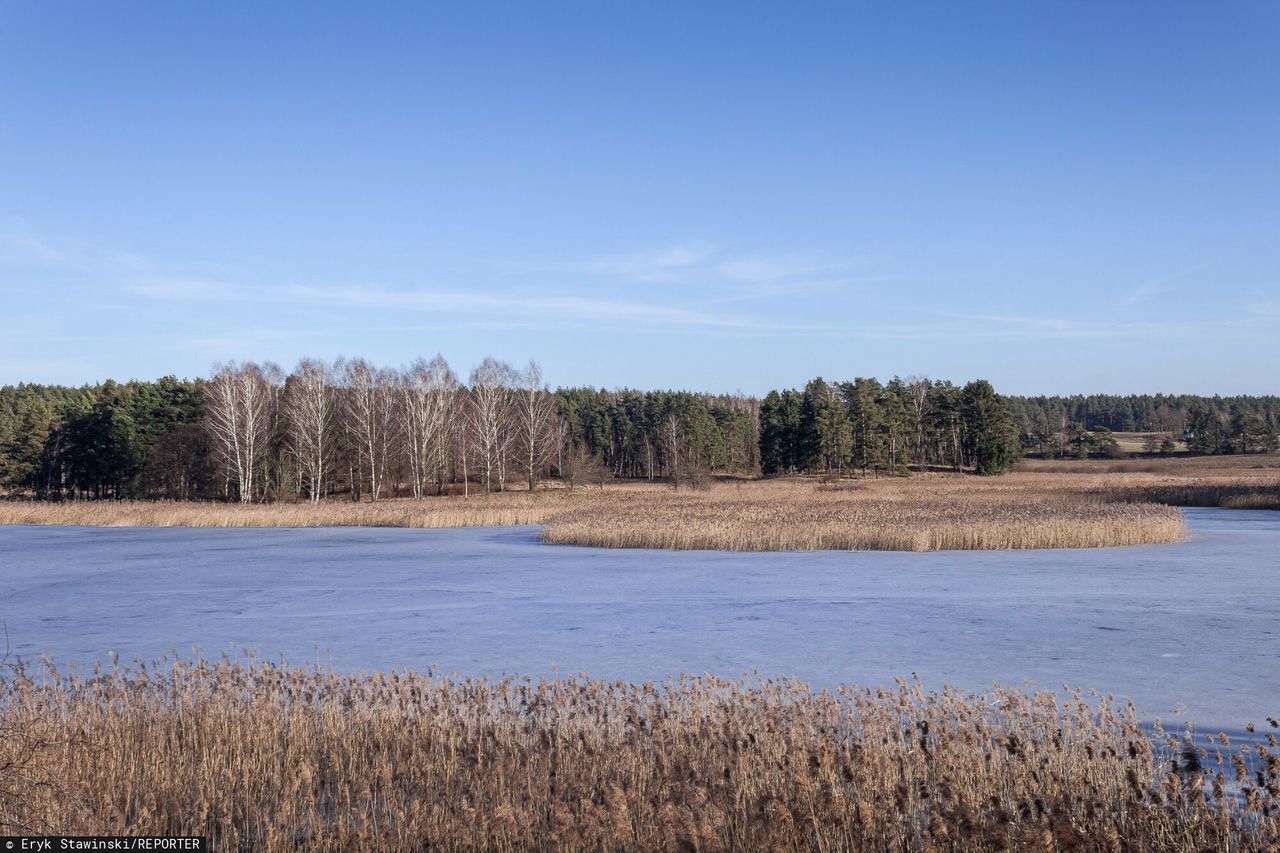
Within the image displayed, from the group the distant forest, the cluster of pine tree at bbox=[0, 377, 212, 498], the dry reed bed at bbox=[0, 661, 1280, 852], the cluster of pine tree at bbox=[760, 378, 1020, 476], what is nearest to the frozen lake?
the dry reed bed at bbox=[0, 661, 1280, 852]

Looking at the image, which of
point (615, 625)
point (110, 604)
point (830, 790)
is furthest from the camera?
point (110, 604)

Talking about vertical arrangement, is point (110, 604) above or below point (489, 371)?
below

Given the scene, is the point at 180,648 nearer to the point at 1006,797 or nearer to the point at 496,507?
the point at 1006,797

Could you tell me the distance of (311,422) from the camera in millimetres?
48844

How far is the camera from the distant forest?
50.2 m

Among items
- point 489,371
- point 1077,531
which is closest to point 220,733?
point 1077,531

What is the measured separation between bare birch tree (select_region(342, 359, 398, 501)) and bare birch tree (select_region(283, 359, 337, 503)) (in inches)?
53.8

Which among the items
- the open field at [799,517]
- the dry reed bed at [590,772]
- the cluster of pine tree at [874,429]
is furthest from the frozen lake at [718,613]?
the cluster of pine tree at [874,429]

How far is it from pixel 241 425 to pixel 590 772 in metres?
47.7

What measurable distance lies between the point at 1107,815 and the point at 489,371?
5383 cm

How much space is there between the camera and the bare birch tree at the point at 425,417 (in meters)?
51.2

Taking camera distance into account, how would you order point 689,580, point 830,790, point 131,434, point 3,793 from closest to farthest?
1. point 3,793
2. point 830,790
3. point 689,580
4. point 131,434

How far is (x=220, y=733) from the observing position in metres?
6.63

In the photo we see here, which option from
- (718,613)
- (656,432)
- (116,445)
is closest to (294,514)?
(116,445)
